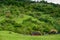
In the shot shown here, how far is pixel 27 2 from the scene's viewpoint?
25.5 meters

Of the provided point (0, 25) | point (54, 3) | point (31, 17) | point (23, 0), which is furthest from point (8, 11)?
point (54, 3)

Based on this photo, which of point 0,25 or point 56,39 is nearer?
point 56,39

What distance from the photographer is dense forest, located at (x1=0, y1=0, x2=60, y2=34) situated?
1795 centimetres

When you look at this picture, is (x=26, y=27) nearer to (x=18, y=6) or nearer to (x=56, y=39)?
(x=56, y=39)

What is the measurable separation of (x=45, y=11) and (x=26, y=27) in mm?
5817

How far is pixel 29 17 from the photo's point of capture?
2028 cm

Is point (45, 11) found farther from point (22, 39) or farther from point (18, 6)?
point (22, 39)

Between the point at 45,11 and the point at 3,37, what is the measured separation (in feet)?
32.6

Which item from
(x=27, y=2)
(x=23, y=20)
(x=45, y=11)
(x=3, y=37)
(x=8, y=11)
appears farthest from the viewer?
(x=27, y=2)

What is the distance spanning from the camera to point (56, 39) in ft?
47.2

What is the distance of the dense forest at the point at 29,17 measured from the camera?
58.9 feet

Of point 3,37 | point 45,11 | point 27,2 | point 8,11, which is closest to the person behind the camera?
point 3,37

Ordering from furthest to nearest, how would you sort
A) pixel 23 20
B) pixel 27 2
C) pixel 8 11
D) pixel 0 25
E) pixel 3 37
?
pixel 27 2 < pixel 8 11 < pixel 23 20 < pixel 0 25 < pixel 3 37

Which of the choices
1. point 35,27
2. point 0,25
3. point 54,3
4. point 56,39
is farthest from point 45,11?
point 56,39
